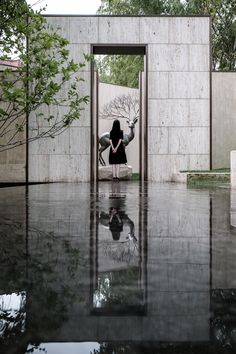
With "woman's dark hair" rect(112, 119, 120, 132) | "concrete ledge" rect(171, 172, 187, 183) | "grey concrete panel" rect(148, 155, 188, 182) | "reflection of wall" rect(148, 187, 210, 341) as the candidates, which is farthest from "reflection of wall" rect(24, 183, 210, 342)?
"grey concrete panel" rect(148, 155, 188, 182)

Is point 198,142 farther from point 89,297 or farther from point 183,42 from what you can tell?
point 89,297

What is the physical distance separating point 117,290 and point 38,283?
24 centimetres

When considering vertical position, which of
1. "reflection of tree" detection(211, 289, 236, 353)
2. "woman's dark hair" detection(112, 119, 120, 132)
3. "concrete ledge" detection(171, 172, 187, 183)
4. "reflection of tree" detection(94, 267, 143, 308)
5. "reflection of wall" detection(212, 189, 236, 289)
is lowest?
"concrete ledge" detection(171, 172, 187, 183)

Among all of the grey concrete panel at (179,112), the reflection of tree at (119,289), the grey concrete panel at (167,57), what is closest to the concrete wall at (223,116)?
the grey concrete panel at (179,112)

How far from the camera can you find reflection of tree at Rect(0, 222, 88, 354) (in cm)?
96

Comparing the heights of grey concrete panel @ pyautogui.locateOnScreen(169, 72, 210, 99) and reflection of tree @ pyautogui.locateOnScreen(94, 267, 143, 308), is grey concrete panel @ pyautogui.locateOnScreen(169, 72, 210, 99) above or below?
above

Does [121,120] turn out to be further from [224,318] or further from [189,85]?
[224,318]

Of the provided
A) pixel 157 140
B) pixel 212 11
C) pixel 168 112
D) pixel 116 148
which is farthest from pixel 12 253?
pixel 212 11

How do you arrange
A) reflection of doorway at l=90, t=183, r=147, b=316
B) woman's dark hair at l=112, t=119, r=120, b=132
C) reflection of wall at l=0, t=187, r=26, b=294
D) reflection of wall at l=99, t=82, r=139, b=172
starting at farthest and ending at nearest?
reflection of wall at l=99, t=82, r=139, b=172 → woman's dark hair at l=112, t=119, r=120, b=132 → reflection of wall at l=0, t=187, r=26, b=294 → reflection of doorway at l=90, t=183, r=147, b=316

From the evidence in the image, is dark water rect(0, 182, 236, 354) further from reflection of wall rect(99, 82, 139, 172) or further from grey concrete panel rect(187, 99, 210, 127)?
reflection of wall rect(99, 82, 139, 172)

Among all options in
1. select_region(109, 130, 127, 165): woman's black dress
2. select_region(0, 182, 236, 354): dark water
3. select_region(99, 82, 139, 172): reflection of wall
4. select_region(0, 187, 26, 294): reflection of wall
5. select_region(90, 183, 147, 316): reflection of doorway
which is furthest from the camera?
select_region(99, 82, 139, 172): reflection of wall

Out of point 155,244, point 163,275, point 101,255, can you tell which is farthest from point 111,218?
point 163,275

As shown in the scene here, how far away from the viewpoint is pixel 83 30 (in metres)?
13.2

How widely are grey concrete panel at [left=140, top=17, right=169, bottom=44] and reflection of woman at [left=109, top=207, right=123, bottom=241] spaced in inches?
407
